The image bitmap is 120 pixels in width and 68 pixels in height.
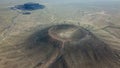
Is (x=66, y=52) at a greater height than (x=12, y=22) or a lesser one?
greater

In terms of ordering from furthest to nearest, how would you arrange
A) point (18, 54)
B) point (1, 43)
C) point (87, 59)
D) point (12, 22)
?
point (12, 22) < point (1, 43) < point (18, 54) < point (87, 59)

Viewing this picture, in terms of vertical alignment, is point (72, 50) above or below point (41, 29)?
above

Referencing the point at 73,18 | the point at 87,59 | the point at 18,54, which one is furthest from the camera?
the point at 73,18

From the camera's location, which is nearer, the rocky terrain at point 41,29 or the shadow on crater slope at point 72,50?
the shadow on crater slope at point 72,50

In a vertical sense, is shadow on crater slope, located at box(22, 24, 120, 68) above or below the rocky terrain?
above

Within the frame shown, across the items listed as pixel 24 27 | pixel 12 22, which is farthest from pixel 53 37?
pixel 12 22

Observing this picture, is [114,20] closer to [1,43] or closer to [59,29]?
[59,29]

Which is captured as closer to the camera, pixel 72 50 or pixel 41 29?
pixel 72 50

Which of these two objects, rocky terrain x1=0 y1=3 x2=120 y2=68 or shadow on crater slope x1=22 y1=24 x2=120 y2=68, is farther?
rocky terrain x1=0 y1=3 x2=120 y2=68

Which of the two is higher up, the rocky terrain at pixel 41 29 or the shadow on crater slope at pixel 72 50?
the shadow on crater slope at pixel 72 50

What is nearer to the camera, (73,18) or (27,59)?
(27,59)

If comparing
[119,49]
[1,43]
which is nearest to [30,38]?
[1,43]
